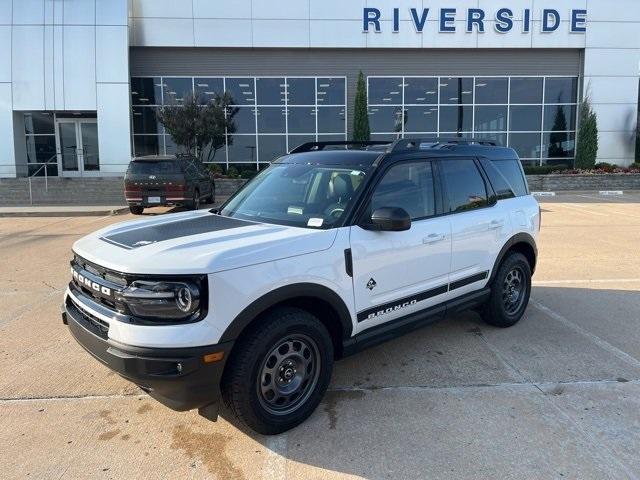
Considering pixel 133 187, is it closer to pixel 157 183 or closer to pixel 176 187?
pixel 157 183

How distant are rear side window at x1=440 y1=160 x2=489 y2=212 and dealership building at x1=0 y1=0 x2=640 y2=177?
20320 mm

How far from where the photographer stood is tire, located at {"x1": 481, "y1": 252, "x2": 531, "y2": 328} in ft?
16.7

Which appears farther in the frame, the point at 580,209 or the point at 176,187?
the point at 580,209

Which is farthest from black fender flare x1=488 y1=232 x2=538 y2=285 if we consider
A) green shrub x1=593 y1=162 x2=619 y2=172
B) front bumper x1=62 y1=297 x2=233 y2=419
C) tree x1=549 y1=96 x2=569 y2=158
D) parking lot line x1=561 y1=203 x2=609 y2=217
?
tree x1=549 y1=96 x2=569 y2=158

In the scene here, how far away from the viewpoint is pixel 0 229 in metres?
13.2

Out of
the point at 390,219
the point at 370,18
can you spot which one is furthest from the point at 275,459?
the point at 370,18

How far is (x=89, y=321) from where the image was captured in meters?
3.30

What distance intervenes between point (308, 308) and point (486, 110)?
83.9 feet

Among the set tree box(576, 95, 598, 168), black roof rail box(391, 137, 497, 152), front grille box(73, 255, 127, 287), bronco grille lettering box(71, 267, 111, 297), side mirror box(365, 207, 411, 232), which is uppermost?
tree box(576, 95, 598, 168)

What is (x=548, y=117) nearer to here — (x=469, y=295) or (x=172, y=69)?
(x=172, y=69)

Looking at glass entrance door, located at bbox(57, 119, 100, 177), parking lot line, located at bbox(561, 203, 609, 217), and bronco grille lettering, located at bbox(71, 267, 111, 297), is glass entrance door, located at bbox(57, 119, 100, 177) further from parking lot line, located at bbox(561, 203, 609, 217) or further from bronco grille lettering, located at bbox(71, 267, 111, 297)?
bronco grille lettering, located at bbox(71, 267, 111, 297)

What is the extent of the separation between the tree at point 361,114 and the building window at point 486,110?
46.2 inches

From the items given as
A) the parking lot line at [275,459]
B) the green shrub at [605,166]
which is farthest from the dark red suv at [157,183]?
the green shrub at [605,166]

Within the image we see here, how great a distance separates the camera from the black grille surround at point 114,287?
113 inches
